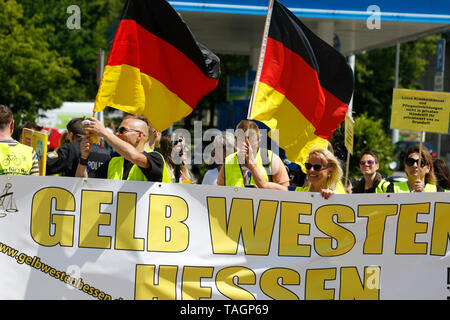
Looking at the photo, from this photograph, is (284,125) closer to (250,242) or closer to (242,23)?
(250,242)

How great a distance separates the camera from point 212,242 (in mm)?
4898

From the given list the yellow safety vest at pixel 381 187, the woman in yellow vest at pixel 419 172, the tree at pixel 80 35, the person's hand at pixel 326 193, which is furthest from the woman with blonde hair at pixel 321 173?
the tree at pixel 80 35

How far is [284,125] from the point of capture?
5.76 meters

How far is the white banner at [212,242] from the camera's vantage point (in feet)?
15.6

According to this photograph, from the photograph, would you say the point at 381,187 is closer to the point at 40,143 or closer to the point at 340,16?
the point at 40,143

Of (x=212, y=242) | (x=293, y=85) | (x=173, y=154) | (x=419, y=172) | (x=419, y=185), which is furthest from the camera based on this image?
(x=173, y=154)

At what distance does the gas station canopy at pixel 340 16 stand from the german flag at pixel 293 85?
6.40m

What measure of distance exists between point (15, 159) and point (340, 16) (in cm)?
828

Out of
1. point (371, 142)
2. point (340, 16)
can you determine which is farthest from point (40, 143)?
point (371, 142)

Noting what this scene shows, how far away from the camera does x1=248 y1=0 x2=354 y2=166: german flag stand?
5672 millimetres

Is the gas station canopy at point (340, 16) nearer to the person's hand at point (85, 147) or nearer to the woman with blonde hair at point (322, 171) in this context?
the person's hand at point (85, 147)

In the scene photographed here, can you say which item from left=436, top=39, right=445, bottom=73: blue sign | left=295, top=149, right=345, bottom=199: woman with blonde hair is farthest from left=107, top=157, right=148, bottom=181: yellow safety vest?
left=436, top=39, right=445, bottom=73: blue sign

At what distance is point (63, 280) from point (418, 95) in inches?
138

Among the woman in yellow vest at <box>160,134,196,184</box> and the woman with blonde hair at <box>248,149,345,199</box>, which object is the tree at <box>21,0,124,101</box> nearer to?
the woman in yellow vest at <box>160,134,196,184</box>
